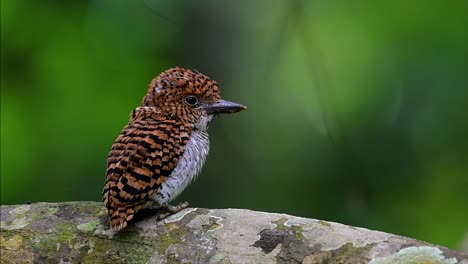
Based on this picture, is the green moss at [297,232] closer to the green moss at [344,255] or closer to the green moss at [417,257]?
the green moss at [344,255]

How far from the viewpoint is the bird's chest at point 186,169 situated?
3.02 metres

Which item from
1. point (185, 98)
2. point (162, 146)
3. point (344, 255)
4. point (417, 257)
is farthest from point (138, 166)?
point (417, 257)

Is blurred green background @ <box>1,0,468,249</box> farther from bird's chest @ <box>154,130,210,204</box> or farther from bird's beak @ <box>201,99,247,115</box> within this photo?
bird's chest @ <box>154,130,210,204</box>

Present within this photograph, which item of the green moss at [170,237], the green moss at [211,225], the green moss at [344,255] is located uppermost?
the green moss at [344,255]

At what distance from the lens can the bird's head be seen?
3.34m

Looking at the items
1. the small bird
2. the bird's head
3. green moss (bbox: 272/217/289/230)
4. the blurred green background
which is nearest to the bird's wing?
the small bird

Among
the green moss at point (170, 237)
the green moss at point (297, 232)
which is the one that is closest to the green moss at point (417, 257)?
the green moss at point (297, 232)

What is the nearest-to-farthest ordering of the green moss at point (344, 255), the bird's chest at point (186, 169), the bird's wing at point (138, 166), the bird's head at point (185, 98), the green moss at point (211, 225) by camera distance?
1. the green moss at point (344, 255)
2. the green moss at point (211, 225)
3. the bird's wing at point (138, 166)
4. the bird's chest at point (186, 169)
5. the bird's head at point (185, 98)

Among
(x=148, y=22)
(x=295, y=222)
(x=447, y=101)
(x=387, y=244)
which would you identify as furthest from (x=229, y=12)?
(x=387, y=244)

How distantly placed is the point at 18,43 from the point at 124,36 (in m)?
0.70

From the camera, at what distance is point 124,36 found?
15.0 feet

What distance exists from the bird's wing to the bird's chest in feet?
0.08

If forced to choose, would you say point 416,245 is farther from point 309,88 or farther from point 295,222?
point 309,88

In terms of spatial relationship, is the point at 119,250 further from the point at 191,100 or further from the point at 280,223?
the point at 191,100
